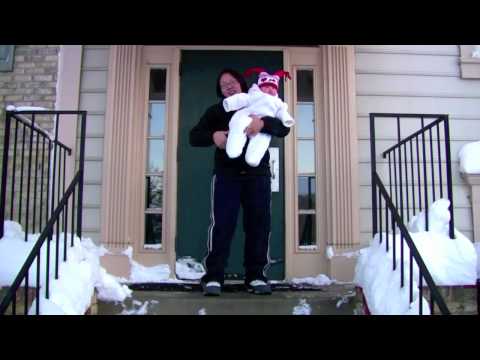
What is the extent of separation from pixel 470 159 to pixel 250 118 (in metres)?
2.09

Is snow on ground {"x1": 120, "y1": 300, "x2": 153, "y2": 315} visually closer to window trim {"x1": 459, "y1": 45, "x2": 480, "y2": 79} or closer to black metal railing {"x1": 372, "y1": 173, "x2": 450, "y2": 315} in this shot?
black metal railing {"x1": 372, "y1": 173, "x2": 450, "y2": 315}

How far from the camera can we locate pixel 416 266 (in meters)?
3.42

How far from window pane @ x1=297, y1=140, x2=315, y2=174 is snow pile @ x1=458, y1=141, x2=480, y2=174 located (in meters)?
1.25

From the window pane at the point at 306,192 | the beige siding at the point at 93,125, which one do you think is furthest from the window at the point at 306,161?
the beige siding at the point at 93,125

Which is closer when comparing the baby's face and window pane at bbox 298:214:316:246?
the baby's face

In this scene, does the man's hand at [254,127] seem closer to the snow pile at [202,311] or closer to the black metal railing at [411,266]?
the black metal railing at [411,266]

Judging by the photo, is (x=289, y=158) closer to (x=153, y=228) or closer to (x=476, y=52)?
(x=153, y=228)

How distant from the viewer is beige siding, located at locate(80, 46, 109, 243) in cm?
447

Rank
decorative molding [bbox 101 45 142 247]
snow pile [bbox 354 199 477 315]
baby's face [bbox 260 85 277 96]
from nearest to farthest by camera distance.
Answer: snow pile [bbox 354 199 477 315] < baby's face [bbox 260 85 277 96] < decorative molding [bbox 101 45 142 247]

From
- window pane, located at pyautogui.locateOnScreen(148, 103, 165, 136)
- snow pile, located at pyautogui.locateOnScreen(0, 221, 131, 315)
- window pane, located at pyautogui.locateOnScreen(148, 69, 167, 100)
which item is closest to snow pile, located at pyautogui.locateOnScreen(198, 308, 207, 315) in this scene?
snow pile, located at pyautogui.locateOnScreen(0, 221, 131, 315)

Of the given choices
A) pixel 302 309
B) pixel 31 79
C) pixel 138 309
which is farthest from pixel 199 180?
pixel 31 79
